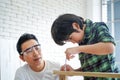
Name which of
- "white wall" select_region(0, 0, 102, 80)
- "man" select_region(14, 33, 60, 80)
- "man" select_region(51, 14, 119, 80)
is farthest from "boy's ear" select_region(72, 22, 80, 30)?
"white wall" select_region(0, 0, 102, 80)

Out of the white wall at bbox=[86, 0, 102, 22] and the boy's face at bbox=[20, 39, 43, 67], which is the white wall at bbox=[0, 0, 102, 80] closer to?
the white wall at bbox=[86, 0, 102, 22]

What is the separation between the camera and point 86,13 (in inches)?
183

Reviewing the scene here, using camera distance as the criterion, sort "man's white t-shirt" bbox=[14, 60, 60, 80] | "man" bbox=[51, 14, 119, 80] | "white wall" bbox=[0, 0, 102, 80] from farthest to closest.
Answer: "white wall" bbox=[0, 0, 102, 80] < "man's white t-shirt" bbox=[14, 60, 60, 80] < "man" bbox=[51, 14, 119, 80]

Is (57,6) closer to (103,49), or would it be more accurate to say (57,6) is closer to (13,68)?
(13,68)

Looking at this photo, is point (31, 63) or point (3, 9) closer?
point (31, 63)

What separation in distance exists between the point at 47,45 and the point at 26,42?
71.6 inches

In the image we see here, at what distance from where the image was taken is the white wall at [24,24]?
9.75 ft

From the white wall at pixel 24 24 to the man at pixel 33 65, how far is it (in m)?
1.15

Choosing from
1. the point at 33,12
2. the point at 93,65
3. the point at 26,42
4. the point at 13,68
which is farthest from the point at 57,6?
the point at 93,65

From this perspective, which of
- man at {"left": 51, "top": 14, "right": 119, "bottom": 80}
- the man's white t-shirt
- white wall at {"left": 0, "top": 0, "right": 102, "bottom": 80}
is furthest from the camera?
white wall at {"left": 0, "top": 0, "right": 102, "bottom": 80}

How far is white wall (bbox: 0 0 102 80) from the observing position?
2.97 metres

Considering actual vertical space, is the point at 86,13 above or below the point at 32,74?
above

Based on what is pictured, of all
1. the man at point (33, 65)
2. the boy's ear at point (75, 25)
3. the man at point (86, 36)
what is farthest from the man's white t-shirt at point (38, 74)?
the boy's ear at point (75, 25)

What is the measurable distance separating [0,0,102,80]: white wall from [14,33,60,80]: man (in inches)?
45.1
